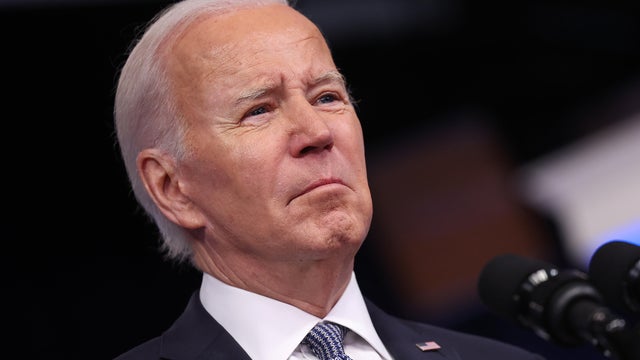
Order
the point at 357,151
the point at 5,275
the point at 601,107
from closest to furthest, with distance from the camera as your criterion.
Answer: the point at 357,151 < the point at 5,275 < the point at 601,107

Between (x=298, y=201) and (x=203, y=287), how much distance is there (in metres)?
0.41

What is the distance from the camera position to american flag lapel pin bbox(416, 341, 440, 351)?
2.55 meters

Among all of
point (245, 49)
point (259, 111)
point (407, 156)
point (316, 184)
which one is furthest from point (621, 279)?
point (407, 156)

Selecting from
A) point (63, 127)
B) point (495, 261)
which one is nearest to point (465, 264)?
point (63, 127)

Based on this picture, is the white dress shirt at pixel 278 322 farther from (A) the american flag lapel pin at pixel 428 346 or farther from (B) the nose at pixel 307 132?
(B) the nose at pixel 307 132

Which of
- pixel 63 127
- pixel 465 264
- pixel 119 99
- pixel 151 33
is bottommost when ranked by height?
pixel 465 264

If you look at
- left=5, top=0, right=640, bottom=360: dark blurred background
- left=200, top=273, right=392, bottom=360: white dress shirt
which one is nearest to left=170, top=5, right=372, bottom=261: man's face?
left=200, top=273, right=392, bottom=360: white dress shirt

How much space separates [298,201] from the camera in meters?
2.31

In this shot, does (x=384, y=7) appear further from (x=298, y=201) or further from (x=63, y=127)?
(x=298, y=201)

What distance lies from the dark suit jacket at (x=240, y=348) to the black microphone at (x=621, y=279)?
76cm

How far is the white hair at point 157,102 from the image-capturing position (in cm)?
252

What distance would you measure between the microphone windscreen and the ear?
0.78m

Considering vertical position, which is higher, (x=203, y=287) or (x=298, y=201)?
(x=298, y=201)

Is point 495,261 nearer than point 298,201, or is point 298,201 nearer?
point 495,261
